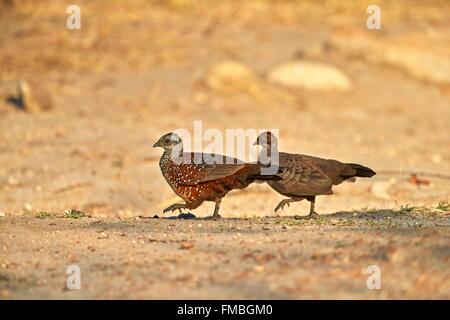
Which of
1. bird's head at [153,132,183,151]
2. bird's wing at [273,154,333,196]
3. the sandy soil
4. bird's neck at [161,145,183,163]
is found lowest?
the sandy soil

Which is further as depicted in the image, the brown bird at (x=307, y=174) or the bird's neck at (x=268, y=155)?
the bird's neck at (x=268, y=155)

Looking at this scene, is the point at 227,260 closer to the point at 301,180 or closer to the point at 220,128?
the point at 301,180

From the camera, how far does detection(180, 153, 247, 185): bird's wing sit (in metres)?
7.79

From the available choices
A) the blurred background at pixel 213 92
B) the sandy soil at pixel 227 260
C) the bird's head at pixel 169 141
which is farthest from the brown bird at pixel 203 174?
the blurred background at pixel 213 92

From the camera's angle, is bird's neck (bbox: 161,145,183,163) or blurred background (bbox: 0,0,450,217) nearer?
bird's neck (bbox: 161,145,183,163)

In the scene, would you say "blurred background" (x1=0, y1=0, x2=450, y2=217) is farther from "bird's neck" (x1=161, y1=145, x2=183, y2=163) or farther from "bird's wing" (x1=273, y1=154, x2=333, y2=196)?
"bird's neck" (x1=161, y1=145, x2=183, y2=163)

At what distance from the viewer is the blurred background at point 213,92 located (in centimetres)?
1117

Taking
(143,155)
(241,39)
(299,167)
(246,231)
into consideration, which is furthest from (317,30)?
(246,231)

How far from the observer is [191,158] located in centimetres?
809

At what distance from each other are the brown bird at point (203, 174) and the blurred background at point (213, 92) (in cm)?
226

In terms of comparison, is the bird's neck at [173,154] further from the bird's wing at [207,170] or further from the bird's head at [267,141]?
the bird's head at [267,141]

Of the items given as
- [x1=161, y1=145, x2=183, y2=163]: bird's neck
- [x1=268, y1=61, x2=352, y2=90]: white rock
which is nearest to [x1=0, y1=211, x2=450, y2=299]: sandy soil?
[x1=161, y1=145, x2=183, y2=163]: bird's neck

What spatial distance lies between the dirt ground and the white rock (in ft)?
0.64
